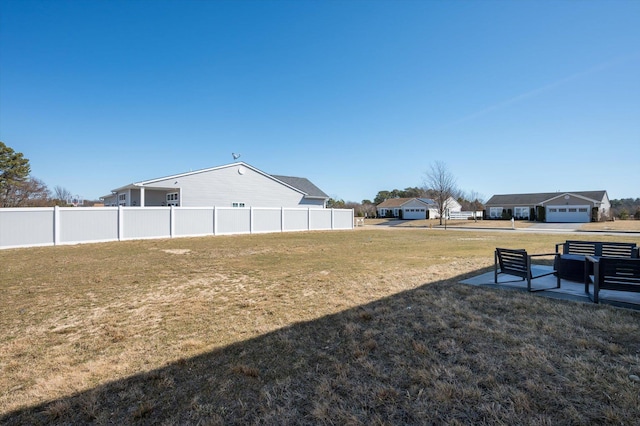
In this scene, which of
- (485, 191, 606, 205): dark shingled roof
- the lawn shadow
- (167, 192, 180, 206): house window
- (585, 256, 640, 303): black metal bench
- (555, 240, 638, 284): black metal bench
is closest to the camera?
the lawn shadow

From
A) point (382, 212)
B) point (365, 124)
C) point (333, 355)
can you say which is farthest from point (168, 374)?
point (382, 212)

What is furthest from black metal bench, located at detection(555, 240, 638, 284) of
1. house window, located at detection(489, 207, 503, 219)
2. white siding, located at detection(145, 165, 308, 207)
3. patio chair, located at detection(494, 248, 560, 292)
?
house window, located at detection(489, 207, 503, 219)

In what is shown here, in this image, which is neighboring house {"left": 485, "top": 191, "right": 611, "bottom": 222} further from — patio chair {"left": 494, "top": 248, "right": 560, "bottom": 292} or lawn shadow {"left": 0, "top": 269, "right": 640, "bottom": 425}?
lawn shadow {"left": 0, "top": 269, "right": 640, "bottom": 425}

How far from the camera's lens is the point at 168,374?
3055 mm

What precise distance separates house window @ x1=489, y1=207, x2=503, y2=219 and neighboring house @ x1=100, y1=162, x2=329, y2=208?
43.0 meters

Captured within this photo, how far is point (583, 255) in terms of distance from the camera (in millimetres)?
6875

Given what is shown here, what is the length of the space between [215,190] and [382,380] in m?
25.0

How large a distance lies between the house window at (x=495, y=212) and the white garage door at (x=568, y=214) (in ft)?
30.1

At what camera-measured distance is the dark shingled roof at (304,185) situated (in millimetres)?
33156

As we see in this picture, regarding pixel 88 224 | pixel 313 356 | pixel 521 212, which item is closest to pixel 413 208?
pixel 521 212

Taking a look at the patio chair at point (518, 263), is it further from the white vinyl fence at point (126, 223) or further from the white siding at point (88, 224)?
the white siding at point (88, 224)

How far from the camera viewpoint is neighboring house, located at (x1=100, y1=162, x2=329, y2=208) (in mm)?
23750

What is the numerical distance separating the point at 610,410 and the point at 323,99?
81.6 feet

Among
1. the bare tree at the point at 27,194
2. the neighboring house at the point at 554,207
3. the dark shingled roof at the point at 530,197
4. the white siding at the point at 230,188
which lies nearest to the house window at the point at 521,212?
the neighboring house at the point at 554,207
